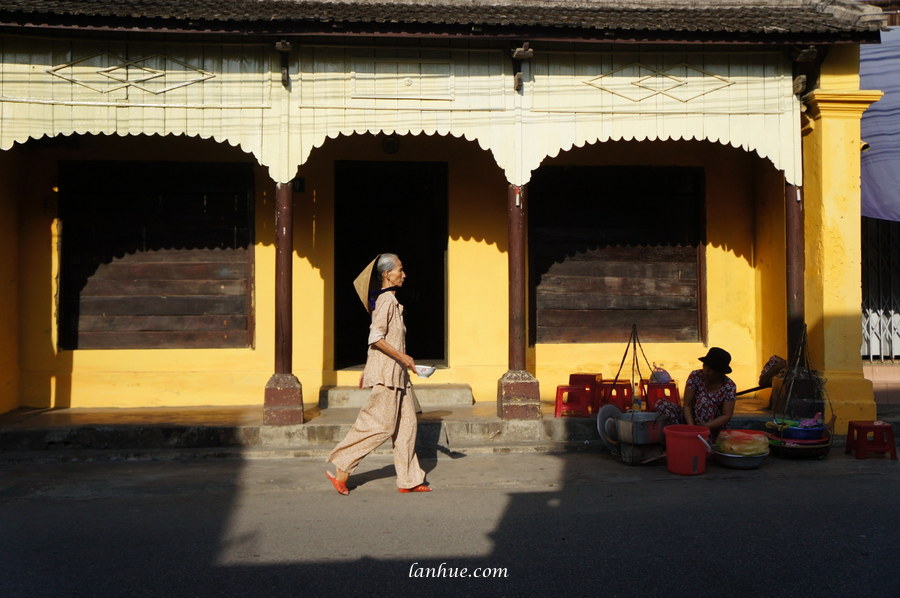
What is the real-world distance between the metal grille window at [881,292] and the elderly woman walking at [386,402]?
21.7 ft

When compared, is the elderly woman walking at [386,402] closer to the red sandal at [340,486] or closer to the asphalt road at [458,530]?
the red sandal at [340,486]

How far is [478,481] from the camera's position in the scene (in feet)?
20.6

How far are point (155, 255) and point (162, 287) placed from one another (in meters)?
0.39

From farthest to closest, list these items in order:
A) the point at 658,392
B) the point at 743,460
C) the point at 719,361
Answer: the point at 658,392 < the point at 719,361 < the point at 743,460

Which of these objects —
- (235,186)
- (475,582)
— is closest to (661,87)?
(235,186)

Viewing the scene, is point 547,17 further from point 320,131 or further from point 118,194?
point 118,194

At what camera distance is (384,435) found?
5.86 meters

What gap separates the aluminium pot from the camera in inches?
261

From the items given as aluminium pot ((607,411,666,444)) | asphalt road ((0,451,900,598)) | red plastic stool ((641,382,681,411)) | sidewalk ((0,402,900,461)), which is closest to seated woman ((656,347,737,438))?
aluminium pot ((607,411,666,444))

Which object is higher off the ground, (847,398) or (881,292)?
(881,292)

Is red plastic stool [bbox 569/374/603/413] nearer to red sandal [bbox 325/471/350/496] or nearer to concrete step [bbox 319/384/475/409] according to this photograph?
concrete step [bbox 319/384/475/409]

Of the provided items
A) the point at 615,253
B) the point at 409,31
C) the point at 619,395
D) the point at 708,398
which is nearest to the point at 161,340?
the point at 409,31

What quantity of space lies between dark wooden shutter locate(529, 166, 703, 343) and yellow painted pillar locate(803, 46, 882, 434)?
6.23 ft

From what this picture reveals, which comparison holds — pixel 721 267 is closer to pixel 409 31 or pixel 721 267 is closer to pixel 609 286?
pixel 609 286
